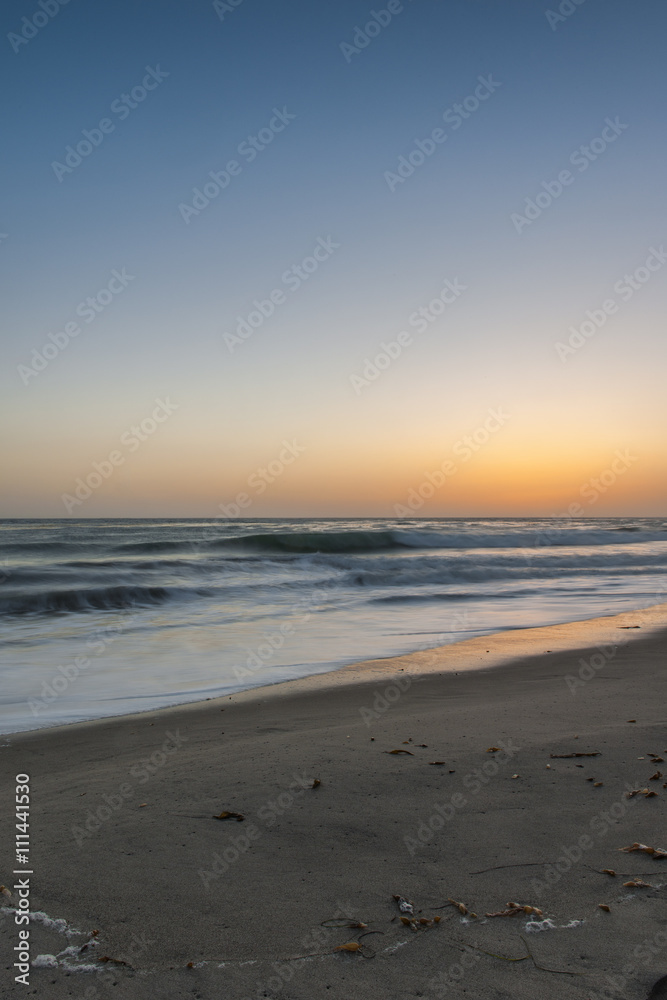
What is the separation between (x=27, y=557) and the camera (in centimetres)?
2578

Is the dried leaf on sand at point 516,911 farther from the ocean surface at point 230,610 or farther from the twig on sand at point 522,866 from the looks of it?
the ocean surface at point 230,610

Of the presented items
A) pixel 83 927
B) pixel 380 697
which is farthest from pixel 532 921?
pixel 380 697

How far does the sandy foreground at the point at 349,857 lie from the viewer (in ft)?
6.22

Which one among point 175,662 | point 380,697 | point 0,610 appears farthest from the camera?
point 0,610

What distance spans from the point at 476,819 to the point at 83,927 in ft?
5.07

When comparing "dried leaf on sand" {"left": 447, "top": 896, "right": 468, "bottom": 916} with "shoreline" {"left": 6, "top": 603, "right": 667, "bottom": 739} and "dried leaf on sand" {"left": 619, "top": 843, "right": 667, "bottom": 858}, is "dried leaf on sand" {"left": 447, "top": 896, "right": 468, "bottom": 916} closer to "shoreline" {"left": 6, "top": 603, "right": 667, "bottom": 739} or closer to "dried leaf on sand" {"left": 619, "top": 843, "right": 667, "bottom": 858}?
"dried leaf on sand" {"left": 619, "top": 843, "right": 667, "bottom": 858}

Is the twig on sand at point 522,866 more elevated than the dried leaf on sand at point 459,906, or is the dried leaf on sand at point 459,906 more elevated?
the twig on sand at point 522,866

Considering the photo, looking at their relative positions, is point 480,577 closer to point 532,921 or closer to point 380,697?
point 380,697
